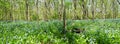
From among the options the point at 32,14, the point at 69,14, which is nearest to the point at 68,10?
the point at 69,14

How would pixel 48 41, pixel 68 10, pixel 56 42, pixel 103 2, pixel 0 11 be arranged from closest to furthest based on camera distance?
pixel 56 42 → pixel 48 41 → pixel 0 11 → pixel 103 2 → pixel 68 10

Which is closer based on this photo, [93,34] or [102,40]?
[102,40]

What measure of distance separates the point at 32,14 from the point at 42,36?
54039mm

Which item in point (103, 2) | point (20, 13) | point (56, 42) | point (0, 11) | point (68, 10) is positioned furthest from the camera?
point (68, 10)

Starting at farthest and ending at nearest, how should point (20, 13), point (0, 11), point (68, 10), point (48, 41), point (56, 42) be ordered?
1. point (68, 10)
2. point (20, 13)
3. point (0, 11)
4. point (48, 41)
5. point (56, 42)

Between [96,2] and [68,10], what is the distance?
13541 mm

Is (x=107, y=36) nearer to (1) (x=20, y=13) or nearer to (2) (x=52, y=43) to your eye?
(2) (x=52, y=43)

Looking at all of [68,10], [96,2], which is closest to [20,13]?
[68,10]

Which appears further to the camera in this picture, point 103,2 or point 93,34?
point 103,2

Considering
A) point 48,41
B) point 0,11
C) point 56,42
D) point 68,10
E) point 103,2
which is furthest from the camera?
point 68,10

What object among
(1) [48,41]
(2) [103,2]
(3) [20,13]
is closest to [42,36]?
(1) [48,41]

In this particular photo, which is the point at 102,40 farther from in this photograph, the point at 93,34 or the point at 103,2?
the point at 103,2

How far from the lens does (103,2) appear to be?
180 feet

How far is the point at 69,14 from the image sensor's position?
223 feet
